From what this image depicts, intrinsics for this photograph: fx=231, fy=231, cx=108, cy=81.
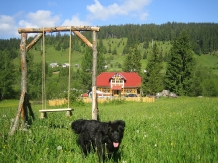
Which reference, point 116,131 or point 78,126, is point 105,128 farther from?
point 78,126

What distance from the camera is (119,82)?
245ft

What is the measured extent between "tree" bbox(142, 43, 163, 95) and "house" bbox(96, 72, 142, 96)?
10.8m

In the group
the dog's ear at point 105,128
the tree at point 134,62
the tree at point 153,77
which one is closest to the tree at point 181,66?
the tree at point 153,77

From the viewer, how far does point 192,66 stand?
202 ft

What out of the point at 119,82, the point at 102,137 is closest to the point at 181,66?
the point at 119,82

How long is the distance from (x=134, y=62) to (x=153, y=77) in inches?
812

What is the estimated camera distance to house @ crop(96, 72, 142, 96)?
74.1 metres

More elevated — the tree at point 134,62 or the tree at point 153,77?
the tree at point 134,62

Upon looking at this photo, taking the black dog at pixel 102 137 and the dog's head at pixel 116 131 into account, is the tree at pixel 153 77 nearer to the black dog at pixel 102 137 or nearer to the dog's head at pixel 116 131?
the black dog at pixel 102 137

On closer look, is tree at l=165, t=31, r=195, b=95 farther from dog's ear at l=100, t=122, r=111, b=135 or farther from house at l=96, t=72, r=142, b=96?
dog's ear at l=100, t=122, r=111, b=135

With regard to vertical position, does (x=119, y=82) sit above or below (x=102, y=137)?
above

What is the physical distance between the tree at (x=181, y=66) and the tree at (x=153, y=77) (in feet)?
11.1

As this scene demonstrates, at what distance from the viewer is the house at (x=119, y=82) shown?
74.1 m

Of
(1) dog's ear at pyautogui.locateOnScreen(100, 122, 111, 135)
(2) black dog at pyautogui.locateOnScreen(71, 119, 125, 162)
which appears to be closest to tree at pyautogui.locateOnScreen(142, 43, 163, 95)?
(2) black dog at pyautogui.locateOnScreen(71, 119, 125, 162)
